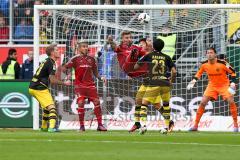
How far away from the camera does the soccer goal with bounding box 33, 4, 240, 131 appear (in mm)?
22172

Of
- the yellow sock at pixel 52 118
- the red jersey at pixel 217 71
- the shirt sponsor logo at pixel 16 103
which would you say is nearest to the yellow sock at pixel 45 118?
the yellow sock at pixel 52 118

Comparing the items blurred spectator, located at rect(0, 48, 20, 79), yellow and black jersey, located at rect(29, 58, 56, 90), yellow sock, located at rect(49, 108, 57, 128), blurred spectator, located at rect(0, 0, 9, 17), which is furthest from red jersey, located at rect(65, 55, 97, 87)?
blurred spectator, located at rect(0, 0, 9, 17)

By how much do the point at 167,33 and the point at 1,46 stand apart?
631 centimetres

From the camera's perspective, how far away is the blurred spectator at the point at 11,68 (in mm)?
24766

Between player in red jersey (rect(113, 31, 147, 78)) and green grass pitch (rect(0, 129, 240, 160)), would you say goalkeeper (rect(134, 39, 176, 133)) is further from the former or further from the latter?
green grass pitch (rect(0, 129, 240, 160))

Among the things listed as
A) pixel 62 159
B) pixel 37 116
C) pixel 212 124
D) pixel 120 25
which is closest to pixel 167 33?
pixel 120 25

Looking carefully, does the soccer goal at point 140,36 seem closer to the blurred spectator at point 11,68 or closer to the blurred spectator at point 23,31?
the blurred spectator at point 11,68

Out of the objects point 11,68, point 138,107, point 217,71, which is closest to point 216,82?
point 217,71

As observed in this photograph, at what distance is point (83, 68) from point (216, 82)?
10.8 feet

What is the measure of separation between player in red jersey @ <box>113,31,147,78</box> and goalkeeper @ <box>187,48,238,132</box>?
1441 mm

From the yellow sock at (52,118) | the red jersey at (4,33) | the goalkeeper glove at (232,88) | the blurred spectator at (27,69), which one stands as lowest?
the yellow sock at (52,118)

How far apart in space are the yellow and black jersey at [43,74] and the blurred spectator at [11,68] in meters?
4.43

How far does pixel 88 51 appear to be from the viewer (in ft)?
71.0

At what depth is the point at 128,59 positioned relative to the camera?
21.4 metres
